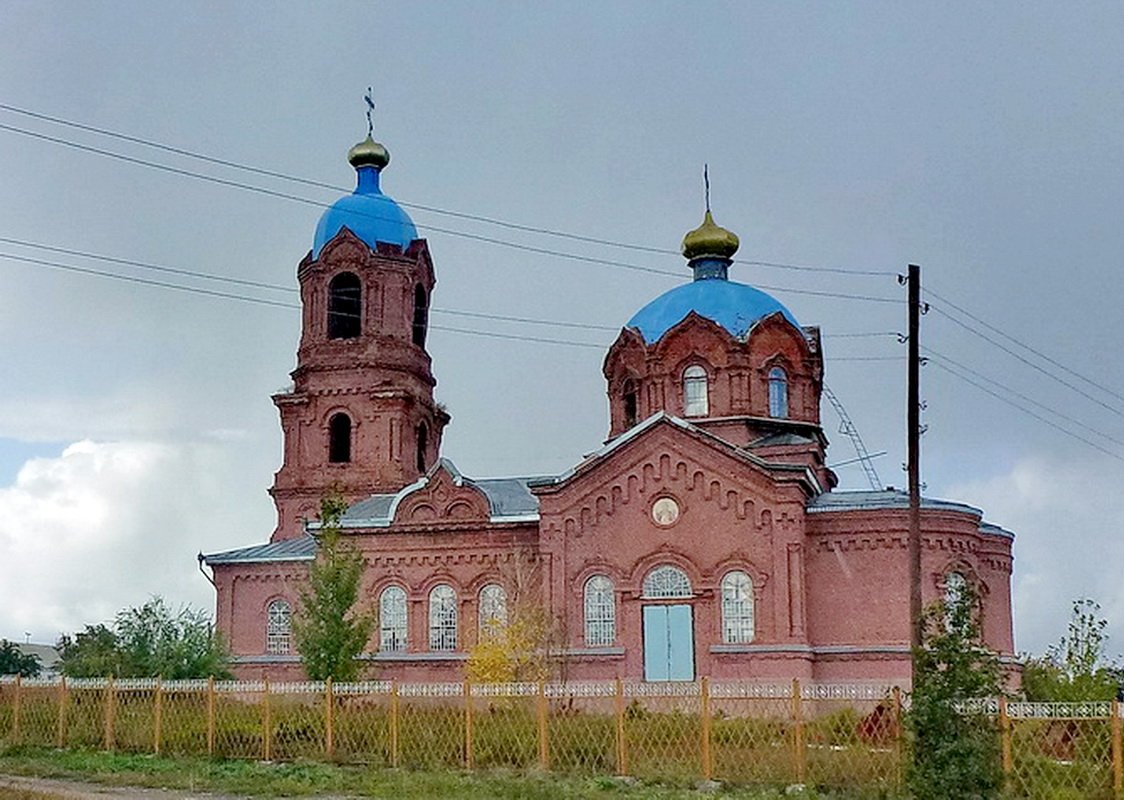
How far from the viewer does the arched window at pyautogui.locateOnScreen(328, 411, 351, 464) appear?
1633 inches

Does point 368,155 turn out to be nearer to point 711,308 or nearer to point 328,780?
point 711,308

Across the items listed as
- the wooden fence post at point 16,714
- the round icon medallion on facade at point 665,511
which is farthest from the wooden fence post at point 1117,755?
the wooden fence post at point 16,714

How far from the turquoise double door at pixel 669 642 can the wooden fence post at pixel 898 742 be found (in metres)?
13.1

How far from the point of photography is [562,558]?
107ft

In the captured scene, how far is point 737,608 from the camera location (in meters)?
31.2

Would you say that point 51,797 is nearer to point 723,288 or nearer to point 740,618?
point 740,618

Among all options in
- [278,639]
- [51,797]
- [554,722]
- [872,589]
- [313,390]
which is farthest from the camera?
[313,390]

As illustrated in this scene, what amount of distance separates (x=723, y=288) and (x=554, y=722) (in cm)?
1965

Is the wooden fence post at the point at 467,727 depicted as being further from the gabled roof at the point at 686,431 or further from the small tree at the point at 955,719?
the gabled roof at the point at 686,431

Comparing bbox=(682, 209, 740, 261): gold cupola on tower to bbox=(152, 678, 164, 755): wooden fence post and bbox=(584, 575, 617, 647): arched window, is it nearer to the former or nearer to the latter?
bbox=(584, 575, 617, 647): arched window

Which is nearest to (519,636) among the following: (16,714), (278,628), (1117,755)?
(278,628)

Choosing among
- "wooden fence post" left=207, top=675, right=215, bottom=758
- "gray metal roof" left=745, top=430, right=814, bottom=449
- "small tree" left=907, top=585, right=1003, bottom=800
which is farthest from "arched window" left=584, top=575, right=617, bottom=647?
"small tree" left=907, top=585, right=1003, bottom=800

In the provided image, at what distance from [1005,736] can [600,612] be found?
1600 centimetres

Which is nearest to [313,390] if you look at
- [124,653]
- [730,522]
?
[124,653]
